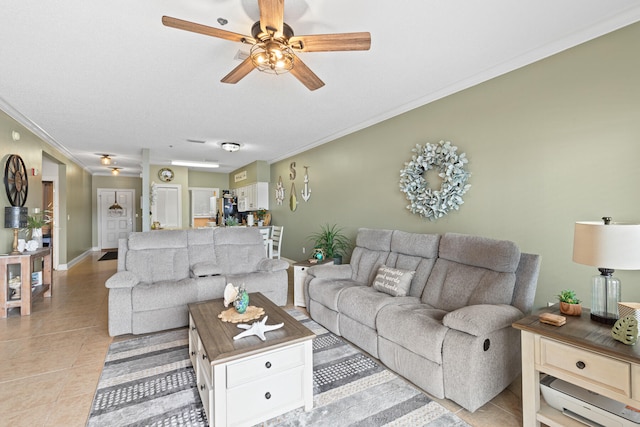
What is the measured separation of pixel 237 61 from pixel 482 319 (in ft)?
9.31

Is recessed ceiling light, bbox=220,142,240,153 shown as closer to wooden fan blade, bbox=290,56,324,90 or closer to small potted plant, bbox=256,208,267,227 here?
small potted plant, bbox=256,208,267,227

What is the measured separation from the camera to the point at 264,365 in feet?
5.76

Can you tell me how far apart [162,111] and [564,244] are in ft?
15.0

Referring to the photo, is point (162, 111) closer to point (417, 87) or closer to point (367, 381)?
point (417, 87)

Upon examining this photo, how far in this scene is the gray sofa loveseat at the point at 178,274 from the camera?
3.02 meters

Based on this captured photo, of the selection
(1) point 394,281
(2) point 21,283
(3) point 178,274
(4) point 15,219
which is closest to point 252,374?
(1) point 394,281

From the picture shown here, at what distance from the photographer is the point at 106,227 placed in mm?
9492

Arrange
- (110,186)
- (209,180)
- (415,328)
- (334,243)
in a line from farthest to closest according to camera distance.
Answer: (110,186) → (209,180) → (334,243) → (415,328)

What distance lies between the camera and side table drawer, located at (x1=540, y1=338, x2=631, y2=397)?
1323 mm

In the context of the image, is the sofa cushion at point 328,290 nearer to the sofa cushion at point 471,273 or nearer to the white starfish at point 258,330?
the sofa cushion at point 471,273

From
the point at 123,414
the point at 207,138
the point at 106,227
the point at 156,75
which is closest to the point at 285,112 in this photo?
the point at 156,75

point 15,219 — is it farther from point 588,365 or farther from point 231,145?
point 588,365

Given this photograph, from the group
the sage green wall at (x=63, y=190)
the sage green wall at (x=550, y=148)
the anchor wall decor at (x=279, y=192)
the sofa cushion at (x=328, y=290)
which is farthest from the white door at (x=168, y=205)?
the sage green wall at (x=550, y=148)

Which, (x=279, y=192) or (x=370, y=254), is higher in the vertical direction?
(x=279, y=192)
